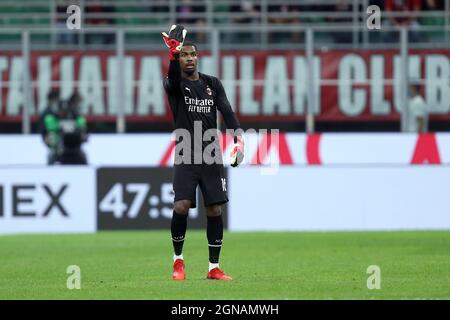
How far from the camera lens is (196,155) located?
11.9m

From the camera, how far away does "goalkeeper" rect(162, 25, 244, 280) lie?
11797mm

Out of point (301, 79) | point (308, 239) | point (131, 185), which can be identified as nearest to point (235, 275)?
point (308, 239)

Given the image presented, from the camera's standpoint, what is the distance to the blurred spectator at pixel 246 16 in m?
26.0

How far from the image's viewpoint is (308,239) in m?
18.4

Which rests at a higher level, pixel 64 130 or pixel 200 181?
pixel 200 181

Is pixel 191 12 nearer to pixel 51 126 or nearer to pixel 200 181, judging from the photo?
pixel 51 126

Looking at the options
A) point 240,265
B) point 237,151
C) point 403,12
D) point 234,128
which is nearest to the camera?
→ point 234,128

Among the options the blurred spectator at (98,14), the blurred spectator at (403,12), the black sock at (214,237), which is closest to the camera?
the black sock at (214,237)

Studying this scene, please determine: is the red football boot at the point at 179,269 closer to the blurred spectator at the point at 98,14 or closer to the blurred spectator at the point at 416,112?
the blurred spectator at the point at 416,112

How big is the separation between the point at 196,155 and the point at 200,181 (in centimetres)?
26

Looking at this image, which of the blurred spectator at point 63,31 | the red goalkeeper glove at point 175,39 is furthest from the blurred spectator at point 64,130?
the red goalkeeper glove at point 175,39

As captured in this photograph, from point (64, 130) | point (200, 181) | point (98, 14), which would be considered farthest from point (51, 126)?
point (200, 181)

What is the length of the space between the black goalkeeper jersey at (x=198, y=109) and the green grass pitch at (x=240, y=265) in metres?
1.34
